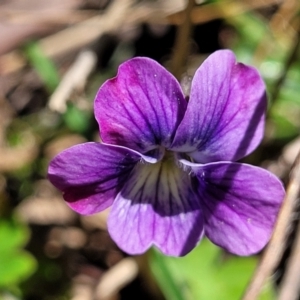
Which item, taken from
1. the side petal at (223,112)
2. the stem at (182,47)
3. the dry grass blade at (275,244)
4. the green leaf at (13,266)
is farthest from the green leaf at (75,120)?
the dry grass blade at (275,244)

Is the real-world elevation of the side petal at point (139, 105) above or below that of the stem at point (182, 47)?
above

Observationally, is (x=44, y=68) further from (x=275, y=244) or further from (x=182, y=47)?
(x=275, y=244)

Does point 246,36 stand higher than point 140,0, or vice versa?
point 140,0

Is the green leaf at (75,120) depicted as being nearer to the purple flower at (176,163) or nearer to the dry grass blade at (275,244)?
the purple flower at (176,163)

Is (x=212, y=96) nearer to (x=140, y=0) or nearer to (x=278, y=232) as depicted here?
(x=278, y=232)

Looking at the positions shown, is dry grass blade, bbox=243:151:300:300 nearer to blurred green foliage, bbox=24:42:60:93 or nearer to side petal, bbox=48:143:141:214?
side petal, bbox=48:143:141:214

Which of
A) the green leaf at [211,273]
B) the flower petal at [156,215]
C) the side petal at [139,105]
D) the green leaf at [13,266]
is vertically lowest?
the green leaf at [211,273]

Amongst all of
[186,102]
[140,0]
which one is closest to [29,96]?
[140,0]

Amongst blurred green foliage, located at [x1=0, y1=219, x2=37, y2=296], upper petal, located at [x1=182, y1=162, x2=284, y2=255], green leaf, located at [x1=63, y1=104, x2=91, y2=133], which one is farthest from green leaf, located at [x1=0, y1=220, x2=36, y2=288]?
upper petal, located at [x1=182, y1=162, x2=284, y2=255]
